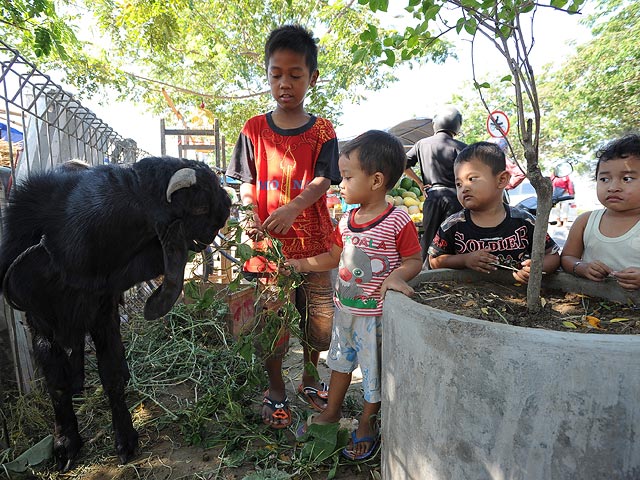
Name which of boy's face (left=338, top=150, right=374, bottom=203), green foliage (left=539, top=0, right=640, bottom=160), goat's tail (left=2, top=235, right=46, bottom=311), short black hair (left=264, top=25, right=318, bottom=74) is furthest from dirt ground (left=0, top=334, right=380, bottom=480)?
green foliage (left=539, top=0, right=640, bottom=160)

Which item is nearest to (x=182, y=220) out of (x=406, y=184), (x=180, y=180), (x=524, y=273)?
(x=180, y=180)

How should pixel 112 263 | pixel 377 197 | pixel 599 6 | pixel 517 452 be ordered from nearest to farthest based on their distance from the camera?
pixel 517 452 → pixel 112 263 → pixel 377 197 → pixel 599 6

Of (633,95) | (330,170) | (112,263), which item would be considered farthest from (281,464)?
(633,95)

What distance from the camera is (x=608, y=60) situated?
35.5 ft

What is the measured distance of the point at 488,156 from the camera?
2100mm

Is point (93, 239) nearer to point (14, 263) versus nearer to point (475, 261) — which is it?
point (14, 263)

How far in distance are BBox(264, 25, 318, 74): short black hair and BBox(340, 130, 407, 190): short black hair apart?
0.69 meters

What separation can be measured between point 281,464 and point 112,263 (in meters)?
1.27

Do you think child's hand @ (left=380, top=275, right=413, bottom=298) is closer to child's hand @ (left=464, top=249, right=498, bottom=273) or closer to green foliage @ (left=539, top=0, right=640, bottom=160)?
child's hand @ (left=464, top=249, right=498, bottom=273)

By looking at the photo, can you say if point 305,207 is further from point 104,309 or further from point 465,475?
point 465,475

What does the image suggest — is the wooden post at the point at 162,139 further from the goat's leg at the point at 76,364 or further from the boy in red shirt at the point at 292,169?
the goat's leg at the point at 76,364

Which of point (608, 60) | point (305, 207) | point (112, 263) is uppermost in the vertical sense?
point (608, 60)

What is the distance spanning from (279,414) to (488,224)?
1.56m

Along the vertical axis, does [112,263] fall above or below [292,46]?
below
